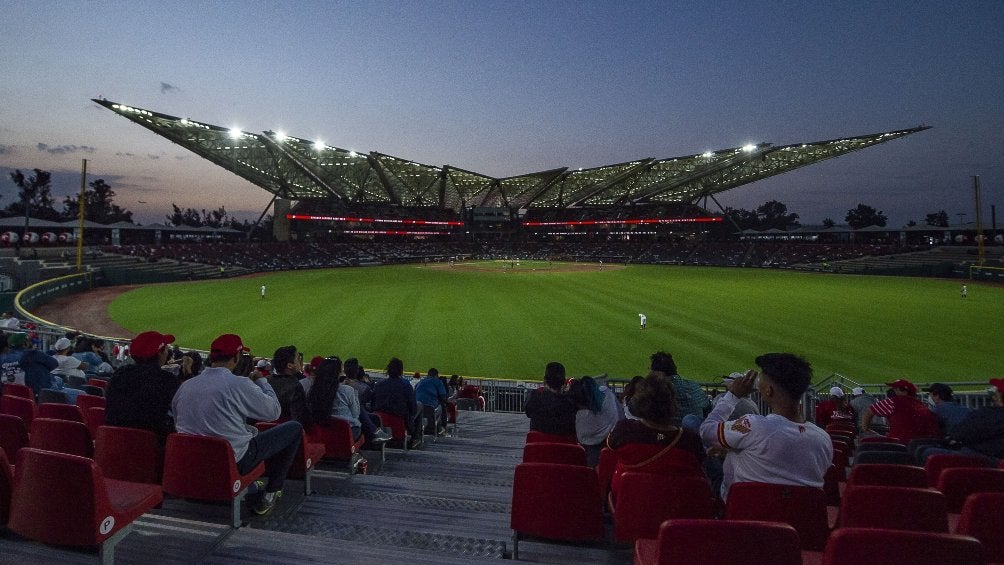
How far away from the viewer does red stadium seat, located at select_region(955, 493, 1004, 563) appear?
2764 mm

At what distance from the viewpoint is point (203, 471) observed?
3668mm

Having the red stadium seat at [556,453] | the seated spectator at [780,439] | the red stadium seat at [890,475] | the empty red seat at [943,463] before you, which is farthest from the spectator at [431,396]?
the empty red seat at [943,463]

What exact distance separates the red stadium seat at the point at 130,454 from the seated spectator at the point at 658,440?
11.3 ft

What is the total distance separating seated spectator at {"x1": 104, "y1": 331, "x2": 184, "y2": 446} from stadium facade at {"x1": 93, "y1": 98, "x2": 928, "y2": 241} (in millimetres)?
49905

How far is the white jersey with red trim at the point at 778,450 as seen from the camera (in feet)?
10.0

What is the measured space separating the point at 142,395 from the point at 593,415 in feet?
12.8

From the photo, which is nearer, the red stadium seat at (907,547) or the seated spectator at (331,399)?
the red stadium seat at (907,547)

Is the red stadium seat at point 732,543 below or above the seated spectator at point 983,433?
above

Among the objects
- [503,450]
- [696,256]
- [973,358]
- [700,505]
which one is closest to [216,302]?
[503,450]

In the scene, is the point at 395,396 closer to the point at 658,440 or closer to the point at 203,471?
the point at 203,471

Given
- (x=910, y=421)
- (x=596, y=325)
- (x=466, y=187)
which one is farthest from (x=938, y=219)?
(x=910, y=421)

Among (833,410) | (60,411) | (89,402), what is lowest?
(833,410)

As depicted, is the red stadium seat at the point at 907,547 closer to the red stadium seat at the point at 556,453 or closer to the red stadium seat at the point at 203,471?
the red stadium seat at the point at 556,453

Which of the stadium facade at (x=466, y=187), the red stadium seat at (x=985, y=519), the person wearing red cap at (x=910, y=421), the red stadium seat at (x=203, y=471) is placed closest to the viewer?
the red stadium seat at (x=985, y=519)
